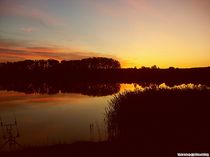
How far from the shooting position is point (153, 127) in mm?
17547

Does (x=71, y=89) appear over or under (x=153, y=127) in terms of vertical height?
over

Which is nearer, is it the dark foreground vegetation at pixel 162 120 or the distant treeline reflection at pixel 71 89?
the dark foreground vegetation at pixel 162 120

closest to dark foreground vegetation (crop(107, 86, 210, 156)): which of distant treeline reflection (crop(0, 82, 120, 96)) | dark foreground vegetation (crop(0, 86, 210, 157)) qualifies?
dark foreground vegetation (crop(0, 86, 210, 157))

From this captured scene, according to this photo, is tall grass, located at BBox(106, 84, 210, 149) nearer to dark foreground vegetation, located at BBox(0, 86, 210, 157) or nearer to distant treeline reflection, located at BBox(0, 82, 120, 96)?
dark foreground vegetation, located at BBox(0, 86, 210, 157)

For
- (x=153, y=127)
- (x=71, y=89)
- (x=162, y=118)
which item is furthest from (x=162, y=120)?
(x=71, y=89)

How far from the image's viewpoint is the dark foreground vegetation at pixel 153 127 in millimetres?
15219

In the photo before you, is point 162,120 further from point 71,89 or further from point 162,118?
point 71,89

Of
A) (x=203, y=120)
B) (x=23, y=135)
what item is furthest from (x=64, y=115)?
(x=203, y=120)

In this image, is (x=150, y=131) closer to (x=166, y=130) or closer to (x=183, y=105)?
(x=166, y=130)

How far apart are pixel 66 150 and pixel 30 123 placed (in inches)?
474

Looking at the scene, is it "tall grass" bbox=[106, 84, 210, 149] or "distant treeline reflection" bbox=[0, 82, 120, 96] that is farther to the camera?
"distant treeline reflection" bbox=[0, 82, 120, 96]

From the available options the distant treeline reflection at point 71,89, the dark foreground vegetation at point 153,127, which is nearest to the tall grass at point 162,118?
the dark foreground vegetation at point 153,127

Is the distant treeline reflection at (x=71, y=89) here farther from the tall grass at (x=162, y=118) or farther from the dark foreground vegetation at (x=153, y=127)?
the dark foreground vegetation at (x=153, y=127)

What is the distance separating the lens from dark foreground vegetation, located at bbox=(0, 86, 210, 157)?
1522 centimetres
